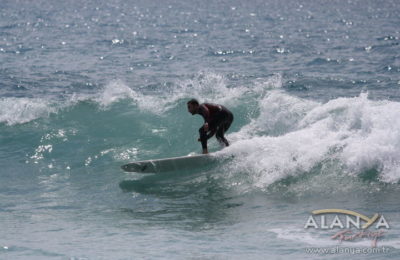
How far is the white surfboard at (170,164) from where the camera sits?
1142 cm

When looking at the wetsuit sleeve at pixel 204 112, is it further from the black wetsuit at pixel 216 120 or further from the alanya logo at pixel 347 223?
the alanya logo at pixel 347 223

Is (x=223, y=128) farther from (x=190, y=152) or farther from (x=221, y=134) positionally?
(x=190, y=152)

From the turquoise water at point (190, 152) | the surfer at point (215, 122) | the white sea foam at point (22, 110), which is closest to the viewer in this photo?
the turquoise water at point (190, 152)

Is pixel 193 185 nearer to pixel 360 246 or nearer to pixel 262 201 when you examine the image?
pixel 262 201

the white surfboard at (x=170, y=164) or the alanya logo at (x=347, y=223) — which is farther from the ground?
the white surfboard at (x=170, y=164)

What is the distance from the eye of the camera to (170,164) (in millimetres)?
11562

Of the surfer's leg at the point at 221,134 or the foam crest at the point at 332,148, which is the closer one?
the foam crest at the point at 332,148

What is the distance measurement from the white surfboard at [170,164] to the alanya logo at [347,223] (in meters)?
2.76

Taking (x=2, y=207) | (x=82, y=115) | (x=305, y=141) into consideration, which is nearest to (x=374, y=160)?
(x=305, y=141)

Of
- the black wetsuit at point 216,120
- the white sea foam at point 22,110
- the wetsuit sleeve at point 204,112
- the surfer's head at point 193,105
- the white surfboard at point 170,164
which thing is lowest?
the white surfboard at point 170,164

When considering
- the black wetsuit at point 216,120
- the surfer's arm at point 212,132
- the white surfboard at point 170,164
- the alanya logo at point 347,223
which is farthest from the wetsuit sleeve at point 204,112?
the alanya logo at point 347,223

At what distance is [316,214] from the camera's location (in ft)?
30.3

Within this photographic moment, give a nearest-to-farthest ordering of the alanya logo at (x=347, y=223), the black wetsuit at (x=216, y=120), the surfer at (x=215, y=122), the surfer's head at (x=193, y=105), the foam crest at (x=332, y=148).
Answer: the alanya logo at (x=347, y=223) < the surfer's head at (x=193, y=105) < the foam crest at (x=332, y=148) < the surfer at (x=215, y=122) < the black wetsuit at (x=216, y=120)

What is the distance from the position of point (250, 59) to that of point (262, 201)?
17.2m
